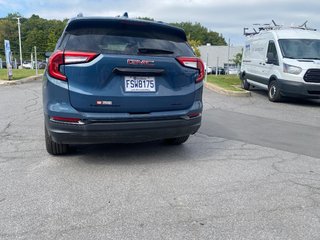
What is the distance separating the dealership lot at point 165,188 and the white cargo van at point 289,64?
436 centimetres

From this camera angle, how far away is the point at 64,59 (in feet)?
12.8

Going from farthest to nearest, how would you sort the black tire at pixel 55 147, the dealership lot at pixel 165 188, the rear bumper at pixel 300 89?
the rear bumper at pixel 300 89, the black tire at pixel 55 147, the dealership lot at pixel 165 188

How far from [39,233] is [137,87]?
78.9 inches

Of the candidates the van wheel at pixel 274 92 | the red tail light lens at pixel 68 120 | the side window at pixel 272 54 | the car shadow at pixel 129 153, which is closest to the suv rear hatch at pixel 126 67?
the red tail light lens at pixel 68 120

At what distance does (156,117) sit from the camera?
4.25 metres

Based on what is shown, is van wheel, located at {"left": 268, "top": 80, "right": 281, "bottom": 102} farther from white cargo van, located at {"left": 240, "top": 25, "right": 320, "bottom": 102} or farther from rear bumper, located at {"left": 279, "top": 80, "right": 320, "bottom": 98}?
rear bumper, located at {"left": 279, "top": 80, "right": 320, "bottom": 98}

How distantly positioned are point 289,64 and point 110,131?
808cm

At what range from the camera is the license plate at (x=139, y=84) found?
13.4 feet

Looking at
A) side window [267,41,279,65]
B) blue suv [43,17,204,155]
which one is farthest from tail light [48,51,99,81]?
side window [267,41,279,65]

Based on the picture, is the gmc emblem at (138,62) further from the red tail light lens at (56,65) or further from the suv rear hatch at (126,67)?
the red tail light lens at (56,65)

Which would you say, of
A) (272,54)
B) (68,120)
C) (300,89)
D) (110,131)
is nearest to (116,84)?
(110,131)

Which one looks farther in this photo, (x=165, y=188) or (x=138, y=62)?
(x=138, y=62)

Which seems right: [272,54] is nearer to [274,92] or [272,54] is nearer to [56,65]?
[274,92]

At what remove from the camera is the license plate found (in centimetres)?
409
